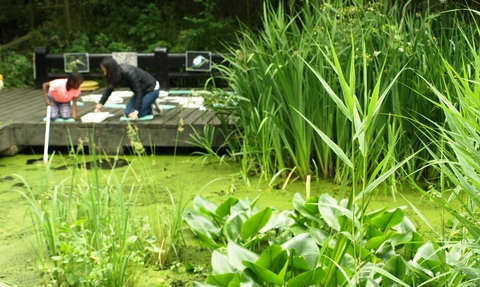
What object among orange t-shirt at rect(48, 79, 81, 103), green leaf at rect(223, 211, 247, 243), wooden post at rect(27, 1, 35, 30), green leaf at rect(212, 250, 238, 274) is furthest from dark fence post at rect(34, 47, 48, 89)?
green leaf at rect(212, 250, 238, 274)

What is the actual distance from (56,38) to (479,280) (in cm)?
887

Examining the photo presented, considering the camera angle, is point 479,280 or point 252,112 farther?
point 252,112

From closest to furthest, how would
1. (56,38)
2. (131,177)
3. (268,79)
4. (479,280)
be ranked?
1. (479,280)
2. (268,79)
3. (131,177)
4. (56,38)

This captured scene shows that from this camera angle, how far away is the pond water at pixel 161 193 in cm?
293

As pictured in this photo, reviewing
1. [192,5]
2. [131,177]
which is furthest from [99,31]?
[131,177]

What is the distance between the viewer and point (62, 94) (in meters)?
5.52

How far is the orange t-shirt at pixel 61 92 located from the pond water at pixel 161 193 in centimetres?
49

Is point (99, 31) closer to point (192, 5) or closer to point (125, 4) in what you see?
point (125, 4)

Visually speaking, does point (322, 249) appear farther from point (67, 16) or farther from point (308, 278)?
point (67, 16)

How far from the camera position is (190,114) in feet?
19.4

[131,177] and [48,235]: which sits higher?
[48,235]

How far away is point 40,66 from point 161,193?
15.9ft

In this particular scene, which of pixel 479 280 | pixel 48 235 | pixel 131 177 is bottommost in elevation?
pixel 131 177

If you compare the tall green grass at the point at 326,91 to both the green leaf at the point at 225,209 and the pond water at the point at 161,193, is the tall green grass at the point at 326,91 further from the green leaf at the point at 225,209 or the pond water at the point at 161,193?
the green leaf at the point at 225,209
